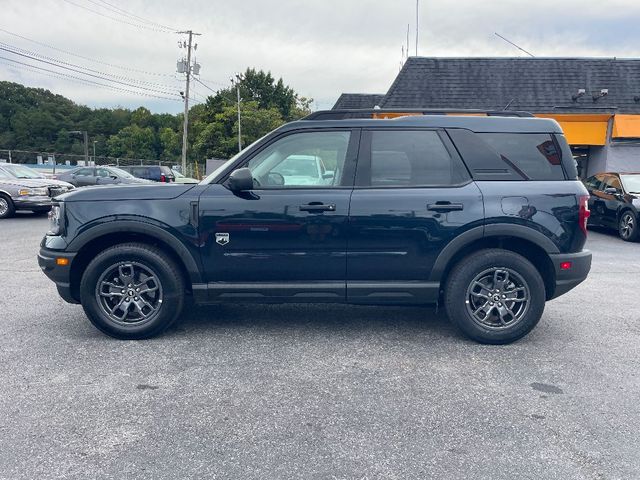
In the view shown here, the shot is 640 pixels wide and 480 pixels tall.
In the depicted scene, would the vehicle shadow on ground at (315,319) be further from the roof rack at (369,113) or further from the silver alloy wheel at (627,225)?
the silver alloy wheel at (627,225)

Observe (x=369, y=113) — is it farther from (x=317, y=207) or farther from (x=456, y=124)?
(x=317, y=207)

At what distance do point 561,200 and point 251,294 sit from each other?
9.12 ft

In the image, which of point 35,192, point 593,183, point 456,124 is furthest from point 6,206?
point 593,183

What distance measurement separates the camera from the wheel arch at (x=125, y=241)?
180 inches

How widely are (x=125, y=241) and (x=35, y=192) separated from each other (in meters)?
11.5

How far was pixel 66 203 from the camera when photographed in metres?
Answer: 4.66

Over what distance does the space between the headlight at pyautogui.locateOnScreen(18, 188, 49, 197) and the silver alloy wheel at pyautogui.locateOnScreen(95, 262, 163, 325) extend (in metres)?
11.5

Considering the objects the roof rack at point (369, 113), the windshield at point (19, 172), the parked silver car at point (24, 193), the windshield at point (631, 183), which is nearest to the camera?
the roof rack at point (369, 113)

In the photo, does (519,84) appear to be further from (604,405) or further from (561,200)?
(604,405)

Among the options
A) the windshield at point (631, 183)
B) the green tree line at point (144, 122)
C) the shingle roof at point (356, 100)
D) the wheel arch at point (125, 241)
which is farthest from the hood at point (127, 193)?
the green tree line at point (144, 122)

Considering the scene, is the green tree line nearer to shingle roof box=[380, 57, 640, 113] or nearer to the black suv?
shingle roof box=[380, 57, 640, 113]

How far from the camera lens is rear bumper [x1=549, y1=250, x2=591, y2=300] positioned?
15.2 ft

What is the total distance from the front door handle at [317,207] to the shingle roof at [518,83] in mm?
16509

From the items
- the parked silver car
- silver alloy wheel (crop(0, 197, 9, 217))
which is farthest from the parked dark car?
silver alloy wheel (crop(0, 197, 9, 217))
